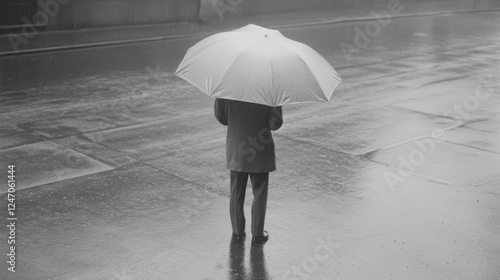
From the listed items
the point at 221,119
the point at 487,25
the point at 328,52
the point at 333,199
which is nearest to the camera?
the point at 221,119

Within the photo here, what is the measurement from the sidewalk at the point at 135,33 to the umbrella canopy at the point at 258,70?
10239 millimetres

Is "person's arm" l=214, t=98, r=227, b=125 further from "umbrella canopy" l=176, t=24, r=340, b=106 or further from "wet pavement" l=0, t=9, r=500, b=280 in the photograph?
"wet pavement" l=0, t=9, r=500, b=280

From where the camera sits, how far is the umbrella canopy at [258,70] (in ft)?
21.8

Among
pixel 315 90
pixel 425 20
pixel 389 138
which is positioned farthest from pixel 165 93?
pixel 425 20

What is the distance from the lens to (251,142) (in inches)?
279

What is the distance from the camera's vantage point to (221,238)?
754 centimetres

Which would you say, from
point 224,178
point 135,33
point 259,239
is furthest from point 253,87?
point 135,33

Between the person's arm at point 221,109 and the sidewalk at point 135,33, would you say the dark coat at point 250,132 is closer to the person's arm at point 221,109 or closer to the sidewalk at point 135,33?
the person's arm at point 221,109

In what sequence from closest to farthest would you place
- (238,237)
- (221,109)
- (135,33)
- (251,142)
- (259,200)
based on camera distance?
(251,142) → (221,109) → (259,200) → (238,237) → (135,33)

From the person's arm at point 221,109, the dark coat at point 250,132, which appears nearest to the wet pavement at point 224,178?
the dark coat at point 250,132

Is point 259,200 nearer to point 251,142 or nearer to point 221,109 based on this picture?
point 251,142

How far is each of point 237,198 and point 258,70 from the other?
4.67 feet

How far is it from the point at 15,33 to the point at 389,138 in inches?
402

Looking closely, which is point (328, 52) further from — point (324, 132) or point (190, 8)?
point (324, 132)
